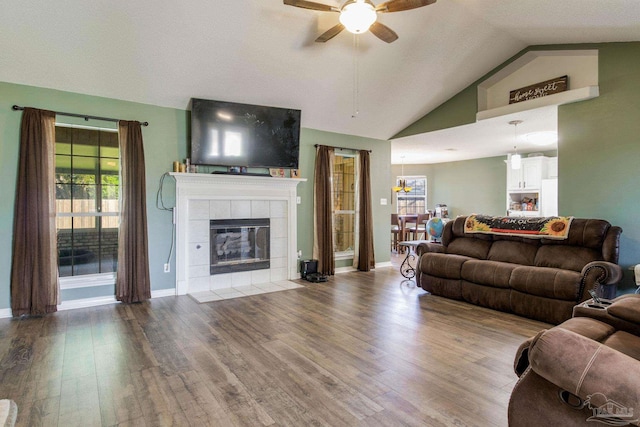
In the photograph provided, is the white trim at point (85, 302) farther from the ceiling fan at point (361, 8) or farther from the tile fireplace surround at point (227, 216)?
the ceiling fan at point (361, 8)

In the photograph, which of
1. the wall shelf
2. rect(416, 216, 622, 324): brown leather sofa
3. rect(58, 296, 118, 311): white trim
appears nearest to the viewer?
rect(416, 216, 622, 324): brown leather sofa

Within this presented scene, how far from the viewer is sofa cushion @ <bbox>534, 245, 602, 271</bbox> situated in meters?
3.73

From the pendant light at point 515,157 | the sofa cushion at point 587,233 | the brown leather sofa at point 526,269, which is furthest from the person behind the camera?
the pendant light at point 515,157

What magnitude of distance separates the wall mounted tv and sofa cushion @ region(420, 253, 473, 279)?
2392 millimetres

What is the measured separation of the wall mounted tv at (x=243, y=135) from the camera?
4621mm

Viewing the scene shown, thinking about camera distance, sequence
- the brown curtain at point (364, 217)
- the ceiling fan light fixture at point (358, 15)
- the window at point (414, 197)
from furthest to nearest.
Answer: the window at point (414, 197)
the brown curtain at point (364, 217)
the ceiling fan light fixture at point (358, 15)

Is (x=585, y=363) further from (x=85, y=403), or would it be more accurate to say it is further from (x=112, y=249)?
(x=112, y=249)

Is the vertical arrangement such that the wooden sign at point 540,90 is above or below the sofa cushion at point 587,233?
above

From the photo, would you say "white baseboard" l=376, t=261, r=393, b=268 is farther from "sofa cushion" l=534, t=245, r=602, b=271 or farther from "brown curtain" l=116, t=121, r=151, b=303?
"brown curtain" l=116, t=121, r=151, b=303

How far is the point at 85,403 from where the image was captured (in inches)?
84.2

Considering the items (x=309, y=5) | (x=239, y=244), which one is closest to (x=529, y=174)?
(x=239, y=244)

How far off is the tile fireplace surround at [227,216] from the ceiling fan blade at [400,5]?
2879mm

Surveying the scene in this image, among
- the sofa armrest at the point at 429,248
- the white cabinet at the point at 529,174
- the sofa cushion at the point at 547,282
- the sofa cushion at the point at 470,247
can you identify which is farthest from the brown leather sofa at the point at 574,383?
the white cabinet at the point at 529,174

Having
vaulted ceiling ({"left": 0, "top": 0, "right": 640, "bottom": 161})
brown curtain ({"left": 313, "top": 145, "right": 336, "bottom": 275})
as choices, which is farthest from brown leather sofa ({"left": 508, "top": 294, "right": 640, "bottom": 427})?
brown curtain ({"left": 313, "top": 145, "right": 336, "bottom": 275})
